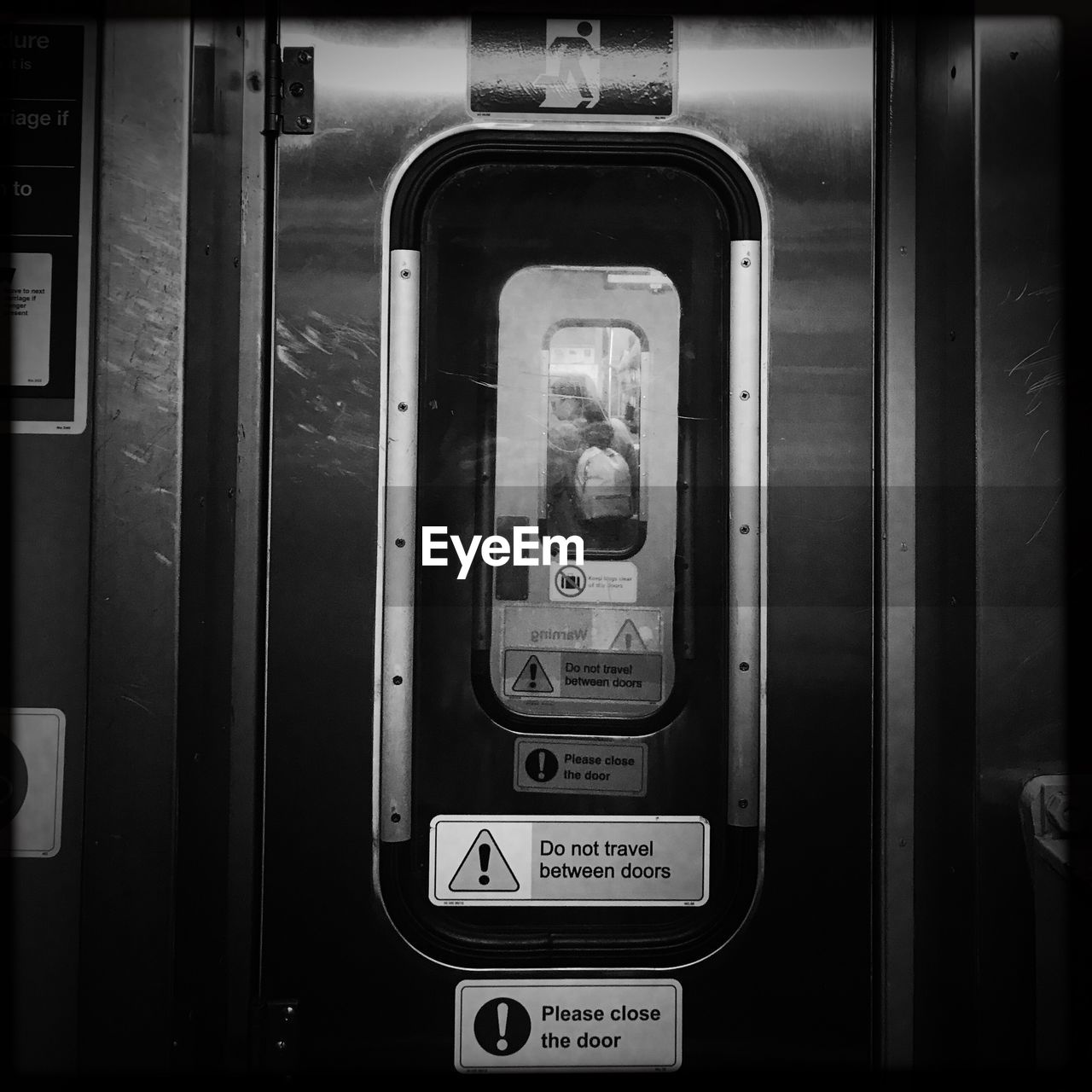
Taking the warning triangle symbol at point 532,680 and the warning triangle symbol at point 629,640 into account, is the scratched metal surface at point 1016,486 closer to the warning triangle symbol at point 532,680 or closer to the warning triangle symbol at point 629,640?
the warning triangle symbol at point 629,640

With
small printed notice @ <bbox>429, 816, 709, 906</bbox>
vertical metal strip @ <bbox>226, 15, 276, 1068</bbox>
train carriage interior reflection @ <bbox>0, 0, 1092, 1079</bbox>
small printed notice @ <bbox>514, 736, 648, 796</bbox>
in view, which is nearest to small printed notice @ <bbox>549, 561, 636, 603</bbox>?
train carriage interior reflection @ <bbox>0, 0, 1092, 1079</bbox>

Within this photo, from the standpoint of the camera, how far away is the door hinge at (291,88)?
167cm

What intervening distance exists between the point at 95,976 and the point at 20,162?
1.27 m

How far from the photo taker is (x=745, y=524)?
1668 millimetres

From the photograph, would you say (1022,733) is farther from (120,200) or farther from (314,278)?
(120,200)

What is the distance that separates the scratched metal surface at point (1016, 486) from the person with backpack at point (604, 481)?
581mm

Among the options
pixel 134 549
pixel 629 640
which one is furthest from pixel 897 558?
pixel 134 549

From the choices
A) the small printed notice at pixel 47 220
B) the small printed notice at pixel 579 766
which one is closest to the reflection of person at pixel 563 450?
the small printed notice at pixel 579 766

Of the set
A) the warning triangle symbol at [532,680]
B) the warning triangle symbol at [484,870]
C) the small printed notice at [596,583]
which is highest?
the small printed notice at [596,583]

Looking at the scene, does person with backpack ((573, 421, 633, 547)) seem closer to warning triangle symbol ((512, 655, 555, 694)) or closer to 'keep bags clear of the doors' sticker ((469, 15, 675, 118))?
warning triangle symbol ((512, 655, 555, 694))

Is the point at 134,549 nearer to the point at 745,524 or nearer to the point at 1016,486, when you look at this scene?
the point at 745,524

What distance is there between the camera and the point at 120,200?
146cm

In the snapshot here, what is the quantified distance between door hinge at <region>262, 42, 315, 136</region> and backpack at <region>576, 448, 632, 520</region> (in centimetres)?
77

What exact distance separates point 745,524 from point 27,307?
48.2 inches
